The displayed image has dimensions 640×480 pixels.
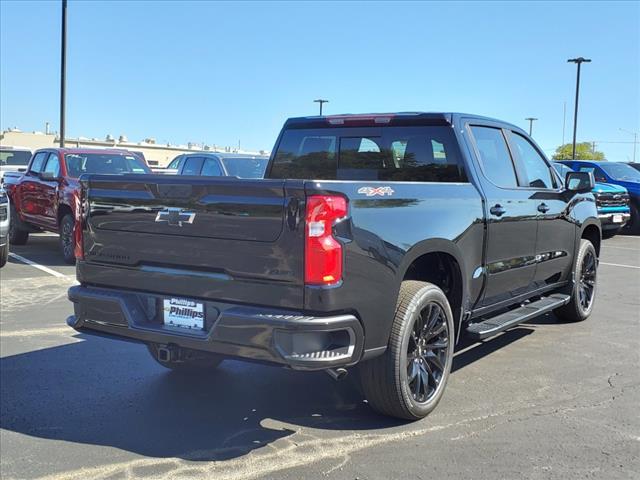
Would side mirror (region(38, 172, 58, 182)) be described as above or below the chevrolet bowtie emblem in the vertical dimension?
above

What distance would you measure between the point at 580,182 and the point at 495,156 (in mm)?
1428

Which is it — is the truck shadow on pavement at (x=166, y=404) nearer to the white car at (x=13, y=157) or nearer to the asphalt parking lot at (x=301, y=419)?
the asphalt parking lot at (x=301, y=419)

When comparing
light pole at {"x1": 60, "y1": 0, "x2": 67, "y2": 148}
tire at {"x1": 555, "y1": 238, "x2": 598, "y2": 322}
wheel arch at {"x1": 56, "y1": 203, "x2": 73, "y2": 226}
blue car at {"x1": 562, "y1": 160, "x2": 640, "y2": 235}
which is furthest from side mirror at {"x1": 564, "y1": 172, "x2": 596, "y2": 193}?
light pole at {"x1": 60, "y1": 0, "x2": 67, "y2": 148}

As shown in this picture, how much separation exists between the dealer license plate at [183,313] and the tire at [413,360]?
1.03 m

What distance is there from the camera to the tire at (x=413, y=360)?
3979 mm

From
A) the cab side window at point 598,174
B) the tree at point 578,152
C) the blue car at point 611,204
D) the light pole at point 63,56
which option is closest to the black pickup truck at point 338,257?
the blue car at point 611,204

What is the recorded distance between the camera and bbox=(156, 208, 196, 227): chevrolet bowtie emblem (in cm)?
387

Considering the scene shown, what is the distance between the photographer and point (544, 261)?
6078 mm

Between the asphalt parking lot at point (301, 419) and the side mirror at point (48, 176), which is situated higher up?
the side mirror at point (48, 176)

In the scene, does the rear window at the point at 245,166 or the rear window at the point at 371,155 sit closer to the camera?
the rear window at the point at 371,155

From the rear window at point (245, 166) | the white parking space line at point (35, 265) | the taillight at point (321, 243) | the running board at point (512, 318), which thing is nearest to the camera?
the taillight at point (321, 243)

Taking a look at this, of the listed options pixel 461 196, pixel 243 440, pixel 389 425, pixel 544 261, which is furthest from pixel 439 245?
pixel 544 261

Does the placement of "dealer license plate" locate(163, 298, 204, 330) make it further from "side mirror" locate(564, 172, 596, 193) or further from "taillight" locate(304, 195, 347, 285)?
"side mirror" locate(564, 172, 596, 193)

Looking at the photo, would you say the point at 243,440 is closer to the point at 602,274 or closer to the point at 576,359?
the point at 576,359
